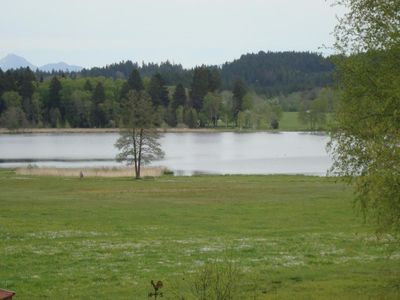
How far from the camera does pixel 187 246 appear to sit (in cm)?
1947

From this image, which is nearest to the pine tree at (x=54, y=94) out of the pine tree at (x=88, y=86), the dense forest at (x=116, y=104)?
the dense forest at (x=116, y=104)

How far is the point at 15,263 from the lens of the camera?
1669 centimetres

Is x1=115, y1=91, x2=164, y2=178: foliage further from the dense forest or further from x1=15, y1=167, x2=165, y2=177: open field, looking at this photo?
the dense forest

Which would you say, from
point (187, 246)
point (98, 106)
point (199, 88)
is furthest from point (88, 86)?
point (187, 246)

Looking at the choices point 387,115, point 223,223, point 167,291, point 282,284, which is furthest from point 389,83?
point 223,223

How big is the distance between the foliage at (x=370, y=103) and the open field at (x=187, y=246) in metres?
1.94

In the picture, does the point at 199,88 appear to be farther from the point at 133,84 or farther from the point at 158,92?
the point at 133,84

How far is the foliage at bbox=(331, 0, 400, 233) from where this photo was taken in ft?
39.9

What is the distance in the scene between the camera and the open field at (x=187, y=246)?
14.0 meters

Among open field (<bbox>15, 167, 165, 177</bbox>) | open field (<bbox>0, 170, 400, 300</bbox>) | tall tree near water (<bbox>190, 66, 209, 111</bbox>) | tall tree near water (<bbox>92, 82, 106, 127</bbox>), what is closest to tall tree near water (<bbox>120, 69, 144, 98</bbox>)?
tall tree near water (<bbox>92, 82, 106, 127</bbox>)

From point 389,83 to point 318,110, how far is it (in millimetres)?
141684

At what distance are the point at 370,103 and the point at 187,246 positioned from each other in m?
8.07

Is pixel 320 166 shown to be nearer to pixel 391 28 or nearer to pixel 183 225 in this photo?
pixel 183 225

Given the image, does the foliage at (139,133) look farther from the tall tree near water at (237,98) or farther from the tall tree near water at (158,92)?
the tall tree near water at (237,98)
